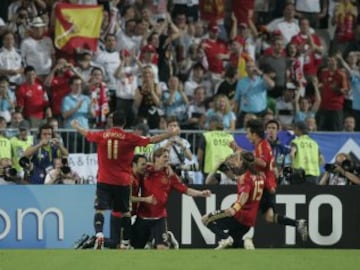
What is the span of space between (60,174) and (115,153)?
143 inches

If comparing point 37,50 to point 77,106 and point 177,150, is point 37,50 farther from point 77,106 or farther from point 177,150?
point 177,150

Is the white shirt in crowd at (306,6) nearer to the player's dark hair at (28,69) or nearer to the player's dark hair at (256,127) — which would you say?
the player's dark hair at (28,69)

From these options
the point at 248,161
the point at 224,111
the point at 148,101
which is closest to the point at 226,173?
the point at 224,111

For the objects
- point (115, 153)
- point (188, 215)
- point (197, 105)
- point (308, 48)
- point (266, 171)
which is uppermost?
point (308, 48)

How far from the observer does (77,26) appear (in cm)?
2650


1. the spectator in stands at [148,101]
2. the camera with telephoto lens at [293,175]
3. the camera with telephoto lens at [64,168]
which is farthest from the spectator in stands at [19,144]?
the camera with telephoto lens at [293,175]

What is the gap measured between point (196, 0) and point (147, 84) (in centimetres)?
349

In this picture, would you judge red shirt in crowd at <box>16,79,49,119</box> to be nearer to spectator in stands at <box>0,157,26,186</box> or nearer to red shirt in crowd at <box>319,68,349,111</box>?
spectator in stands at <box>0,157,26,186</box>

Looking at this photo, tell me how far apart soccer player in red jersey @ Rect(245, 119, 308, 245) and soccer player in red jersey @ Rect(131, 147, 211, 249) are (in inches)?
34.4

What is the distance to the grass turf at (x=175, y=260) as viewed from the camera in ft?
52.5

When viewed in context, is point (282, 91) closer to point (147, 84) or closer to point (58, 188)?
point (147, 84)

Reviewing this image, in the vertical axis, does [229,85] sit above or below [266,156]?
above

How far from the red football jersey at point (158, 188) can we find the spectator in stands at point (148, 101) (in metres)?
5.40

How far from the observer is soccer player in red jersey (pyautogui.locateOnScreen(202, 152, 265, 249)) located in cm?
1977
